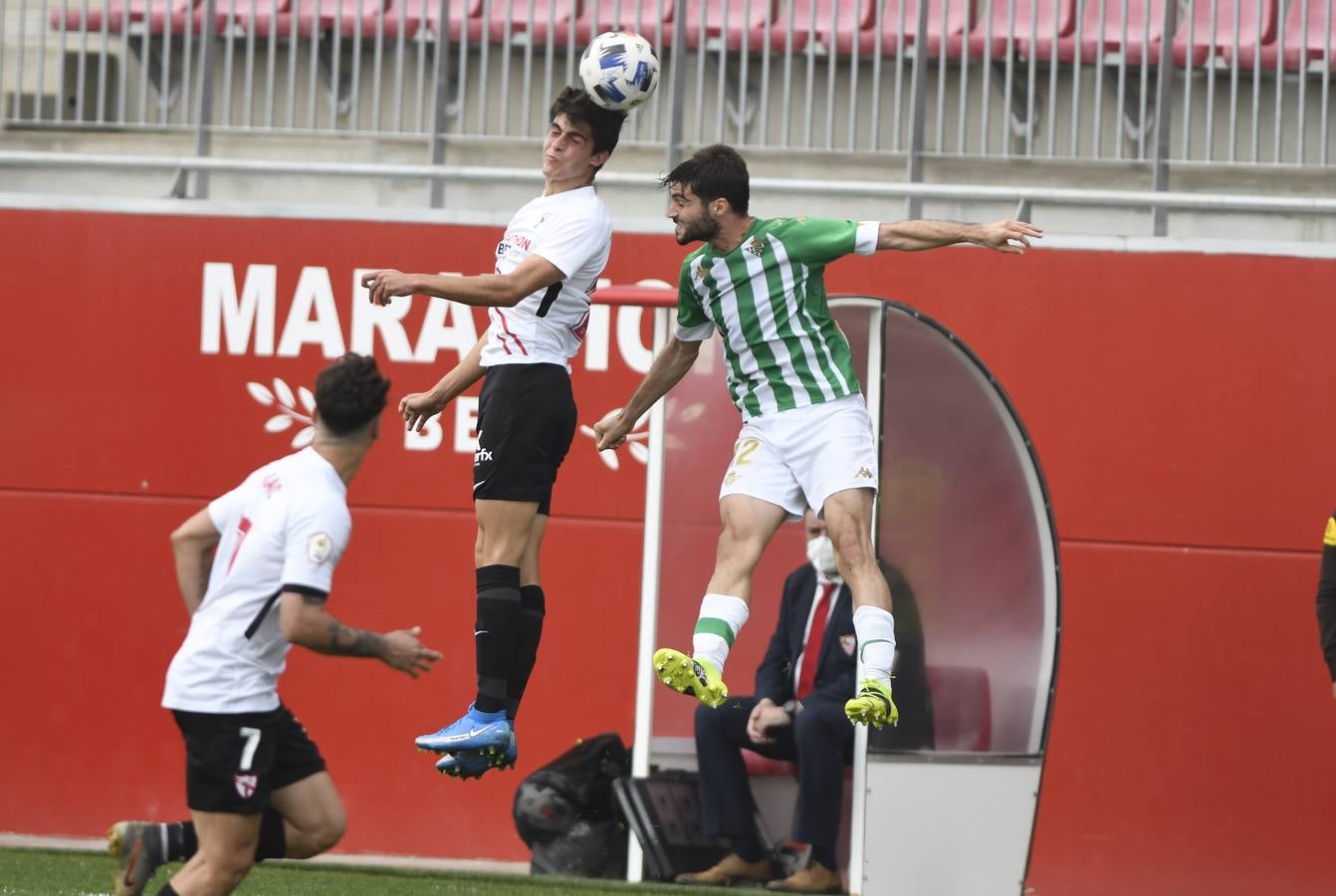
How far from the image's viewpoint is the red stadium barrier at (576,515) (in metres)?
9.31

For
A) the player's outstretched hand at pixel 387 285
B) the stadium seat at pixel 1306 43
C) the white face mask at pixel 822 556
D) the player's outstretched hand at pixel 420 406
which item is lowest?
→ the white face mask at pixel 822 556

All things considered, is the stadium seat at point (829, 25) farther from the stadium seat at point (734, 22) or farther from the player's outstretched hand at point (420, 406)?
the player's outstretched hand at point (420, 406)

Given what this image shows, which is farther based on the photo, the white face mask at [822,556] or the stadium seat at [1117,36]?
the stadium seat at [1117,36]

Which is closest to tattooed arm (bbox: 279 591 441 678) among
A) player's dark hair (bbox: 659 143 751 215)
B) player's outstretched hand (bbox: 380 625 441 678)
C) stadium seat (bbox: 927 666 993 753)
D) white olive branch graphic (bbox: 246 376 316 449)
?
player's outstretched hand (bbox: 380 625 441 678)

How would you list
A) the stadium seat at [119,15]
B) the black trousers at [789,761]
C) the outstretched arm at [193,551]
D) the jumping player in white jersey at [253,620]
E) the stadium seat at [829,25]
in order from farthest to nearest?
the stadium seat at [119,15], the stadium seat at [829,25], the black trousers at [789,761], the outstretched arm at [193,551], the jumping player in white jersey at [253,620]

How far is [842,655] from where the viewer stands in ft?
27.7

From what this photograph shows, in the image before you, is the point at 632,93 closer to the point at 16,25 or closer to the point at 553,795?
the point at 553,795

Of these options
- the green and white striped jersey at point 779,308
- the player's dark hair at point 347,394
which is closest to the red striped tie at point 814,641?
the green and white striped jersey at point 779,308

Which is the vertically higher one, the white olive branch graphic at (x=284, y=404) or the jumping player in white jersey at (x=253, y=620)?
the white olive branch graphic at (x=284, y=404)

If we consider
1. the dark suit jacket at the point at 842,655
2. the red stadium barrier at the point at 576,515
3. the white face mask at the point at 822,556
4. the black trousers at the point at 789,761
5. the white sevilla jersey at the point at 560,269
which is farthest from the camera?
the red stadium barrier at the point at 576,515

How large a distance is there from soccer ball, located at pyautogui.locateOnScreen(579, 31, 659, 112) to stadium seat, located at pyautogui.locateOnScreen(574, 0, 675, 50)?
415 centimetres

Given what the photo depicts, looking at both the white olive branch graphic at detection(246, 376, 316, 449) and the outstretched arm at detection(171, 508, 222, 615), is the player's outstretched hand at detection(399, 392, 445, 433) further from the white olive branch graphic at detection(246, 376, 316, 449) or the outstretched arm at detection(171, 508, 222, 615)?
the white olive branch graphic at detection(246, 376, 316, 449)

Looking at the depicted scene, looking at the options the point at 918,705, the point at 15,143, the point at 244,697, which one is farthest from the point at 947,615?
the point at 15,143

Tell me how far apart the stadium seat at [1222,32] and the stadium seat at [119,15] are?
5383 mm
